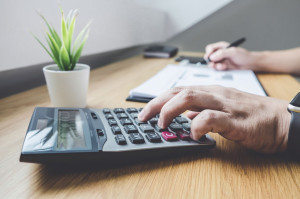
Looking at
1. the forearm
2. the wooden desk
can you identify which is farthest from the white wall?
the forearm

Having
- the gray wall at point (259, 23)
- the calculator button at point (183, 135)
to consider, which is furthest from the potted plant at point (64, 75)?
the gray wall at point (259, 23)

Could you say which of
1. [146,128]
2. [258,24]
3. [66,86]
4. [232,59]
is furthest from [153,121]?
[258,24]

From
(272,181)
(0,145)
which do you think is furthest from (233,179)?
(0,145)

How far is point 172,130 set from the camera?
0.36 m

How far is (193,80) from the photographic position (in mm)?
663

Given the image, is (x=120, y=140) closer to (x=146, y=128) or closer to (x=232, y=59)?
(x=146, y=128)

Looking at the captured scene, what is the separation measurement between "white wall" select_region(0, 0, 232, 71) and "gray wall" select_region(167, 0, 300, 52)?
0.32 meters

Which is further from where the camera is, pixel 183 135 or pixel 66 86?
pixel 66 86

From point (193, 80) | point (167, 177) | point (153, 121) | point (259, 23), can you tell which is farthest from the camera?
point (259, 23)

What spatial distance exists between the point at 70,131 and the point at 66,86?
135 millimetres

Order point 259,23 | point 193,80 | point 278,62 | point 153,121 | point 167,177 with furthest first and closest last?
1. point 259,23
2. point 278,62
3. point 193,80
4. point 153,121
5. point 167,177

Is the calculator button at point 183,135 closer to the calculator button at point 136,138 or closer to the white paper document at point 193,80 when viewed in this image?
the calculator button at point 136,138

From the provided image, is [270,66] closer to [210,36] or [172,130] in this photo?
[172,130]

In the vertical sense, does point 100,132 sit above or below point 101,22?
below
